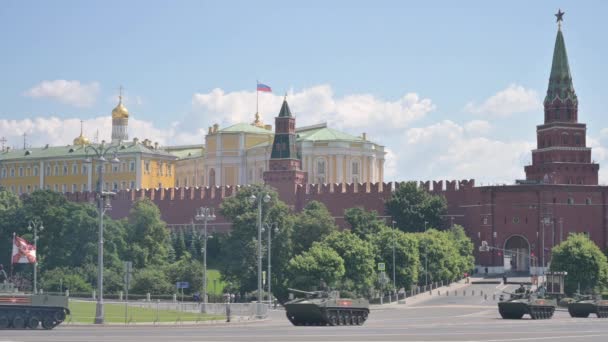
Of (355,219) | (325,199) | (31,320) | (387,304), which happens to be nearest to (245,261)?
(387,304)

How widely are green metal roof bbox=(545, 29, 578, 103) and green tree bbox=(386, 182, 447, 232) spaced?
13800 millimetres

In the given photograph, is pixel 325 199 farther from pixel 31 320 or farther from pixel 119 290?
pixel 31 320

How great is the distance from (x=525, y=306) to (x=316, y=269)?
27.4 meters

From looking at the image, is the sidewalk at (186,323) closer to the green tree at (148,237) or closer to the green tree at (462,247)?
the green tree at (462,247)

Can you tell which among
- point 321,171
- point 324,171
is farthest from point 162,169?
point 324,171

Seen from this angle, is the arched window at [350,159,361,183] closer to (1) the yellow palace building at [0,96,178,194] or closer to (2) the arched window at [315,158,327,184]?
(2) the arched window at [315,158,327,184]

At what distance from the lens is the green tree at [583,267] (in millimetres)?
91438

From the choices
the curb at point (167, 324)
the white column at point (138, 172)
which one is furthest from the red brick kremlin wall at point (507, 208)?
the curb at point (167, 324)

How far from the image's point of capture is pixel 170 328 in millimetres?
45094

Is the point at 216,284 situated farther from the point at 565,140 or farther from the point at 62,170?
the point at 62,170

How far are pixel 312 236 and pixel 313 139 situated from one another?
47.5m

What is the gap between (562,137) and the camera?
118 meters

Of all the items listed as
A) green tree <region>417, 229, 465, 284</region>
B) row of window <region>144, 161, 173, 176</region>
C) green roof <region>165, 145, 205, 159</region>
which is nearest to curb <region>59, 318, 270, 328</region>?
green tree <region>417, 229, 465, 284</region>

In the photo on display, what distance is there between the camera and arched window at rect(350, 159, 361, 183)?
14361 cm
